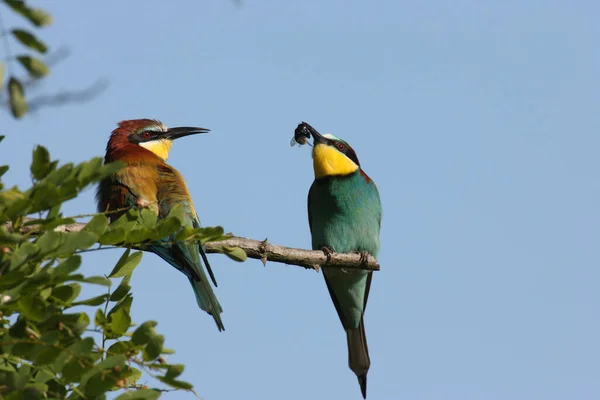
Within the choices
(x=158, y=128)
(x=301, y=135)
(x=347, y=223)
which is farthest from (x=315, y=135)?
(x=158, y=128)

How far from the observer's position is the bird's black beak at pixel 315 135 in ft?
19.7

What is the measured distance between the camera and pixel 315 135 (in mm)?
6055

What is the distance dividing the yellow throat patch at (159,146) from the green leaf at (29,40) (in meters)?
3.84

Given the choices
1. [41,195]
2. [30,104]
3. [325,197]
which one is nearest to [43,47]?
[30,104]

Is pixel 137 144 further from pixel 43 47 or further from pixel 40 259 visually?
pixel 43 47

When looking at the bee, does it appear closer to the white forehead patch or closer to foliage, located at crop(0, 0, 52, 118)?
the white forehead patch

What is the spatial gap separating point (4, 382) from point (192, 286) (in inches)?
82.0

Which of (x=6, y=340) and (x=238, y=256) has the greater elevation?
(x=238, y=256)

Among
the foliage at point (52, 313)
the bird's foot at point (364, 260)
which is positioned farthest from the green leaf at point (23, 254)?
the bird's foot at point (364, 260)

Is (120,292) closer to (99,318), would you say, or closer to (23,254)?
(99,318)

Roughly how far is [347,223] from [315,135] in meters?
1.06

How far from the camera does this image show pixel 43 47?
1064mm

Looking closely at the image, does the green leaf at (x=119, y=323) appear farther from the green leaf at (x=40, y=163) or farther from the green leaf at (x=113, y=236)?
the green leaf at (x=40, y=163)

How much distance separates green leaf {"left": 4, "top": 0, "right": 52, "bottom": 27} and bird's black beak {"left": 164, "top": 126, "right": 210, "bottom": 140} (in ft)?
13.3
